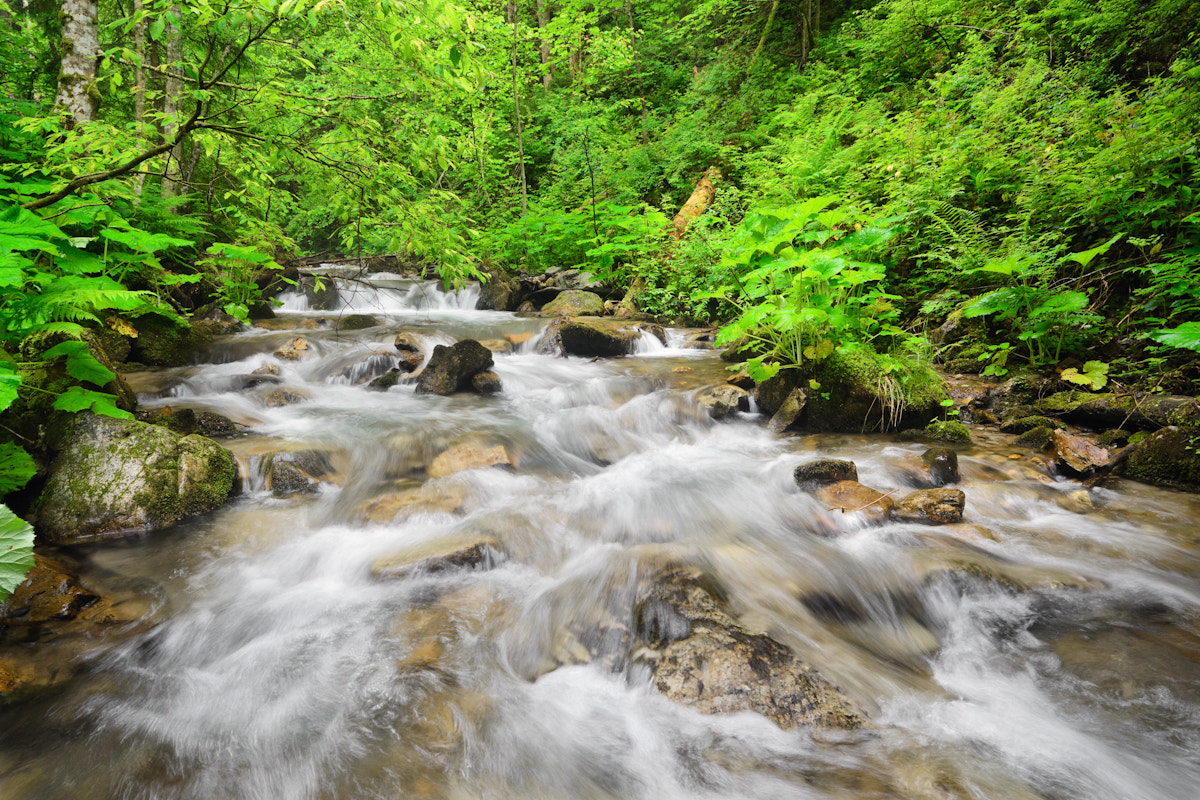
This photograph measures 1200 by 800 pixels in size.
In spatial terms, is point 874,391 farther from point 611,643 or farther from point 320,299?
point 320,299

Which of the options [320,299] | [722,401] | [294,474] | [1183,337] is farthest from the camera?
[320,299]

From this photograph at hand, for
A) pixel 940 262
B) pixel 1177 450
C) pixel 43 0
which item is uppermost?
pixel 43 0

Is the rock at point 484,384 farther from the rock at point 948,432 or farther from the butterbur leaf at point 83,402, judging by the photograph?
the rock at point 948,432

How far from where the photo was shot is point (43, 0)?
398 inches

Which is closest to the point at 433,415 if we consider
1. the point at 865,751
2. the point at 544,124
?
the point at 865,751

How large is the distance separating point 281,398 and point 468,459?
2943 mm

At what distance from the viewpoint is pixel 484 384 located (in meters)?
6.94

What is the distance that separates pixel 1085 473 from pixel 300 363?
8.81 m

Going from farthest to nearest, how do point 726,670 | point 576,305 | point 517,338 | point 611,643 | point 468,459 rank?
point 576,305
point 517,338
point 468,459
point 611,643
point 726,670

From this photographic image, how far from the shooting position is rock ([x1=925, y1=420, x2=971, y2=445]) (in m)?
4.78

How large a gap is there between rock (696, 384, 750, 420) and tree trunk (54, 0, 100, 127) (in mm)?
6251

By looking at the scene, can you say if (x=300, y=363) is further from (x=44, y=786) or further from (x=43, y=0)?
(x=43, y=0)

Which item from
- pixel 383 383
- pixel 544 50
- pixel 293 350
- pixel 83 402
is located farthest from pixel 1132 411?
pixel 544 50

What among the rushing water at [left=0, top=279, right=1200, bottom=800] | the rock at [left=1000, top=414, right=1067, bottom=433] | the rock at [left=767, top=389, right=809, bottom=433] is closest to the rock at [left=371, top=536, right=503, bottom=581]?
the rushing water at [left=0, top=279, right=1200, bottom=800]
